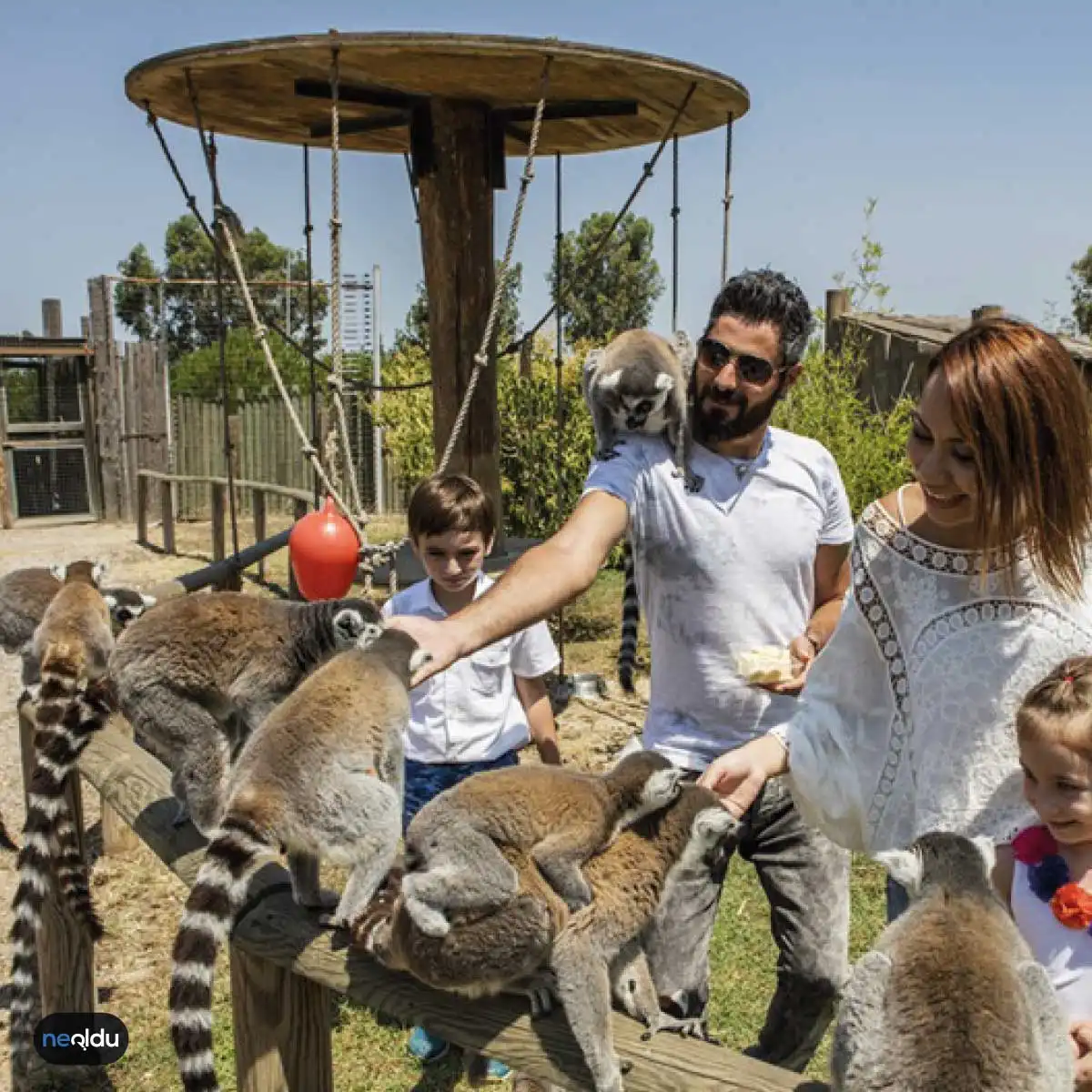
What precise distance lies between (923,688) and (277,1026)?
4.33 ft

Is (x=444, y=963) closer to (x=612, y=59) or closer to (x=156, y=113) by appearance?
(x=612, y=59)

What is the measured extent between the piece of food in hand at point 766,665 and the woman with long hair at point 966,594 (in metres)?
0.50

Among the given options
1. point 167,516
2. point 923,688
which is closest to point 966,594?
point 923,688

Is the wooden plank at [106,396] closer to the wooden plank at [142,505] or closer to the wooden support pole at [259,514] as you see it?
the wooden plank at [142,505]

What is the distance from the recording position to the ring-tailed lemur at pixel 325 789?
182 cm

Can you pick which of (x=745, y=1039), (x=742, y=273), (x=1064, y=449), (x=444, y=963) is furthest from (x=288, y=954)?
(x=745, y=1039)

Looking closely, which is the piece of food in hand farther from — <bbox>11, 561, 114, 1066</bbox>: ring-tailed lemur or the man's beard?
<bbox>11, 561, 114, 1066</bbox>: ring-tailed lemur

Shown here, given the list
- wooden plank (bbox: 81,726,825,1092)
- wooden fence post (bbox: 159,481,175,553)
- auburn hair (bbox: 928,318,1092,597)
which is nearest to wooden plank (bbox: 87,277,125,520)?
wooden fence post (bbox: 159,481,175,553)

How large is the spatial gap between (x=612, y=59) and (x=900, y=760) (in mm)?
3131

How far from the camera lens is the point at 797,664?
2398 millimetres

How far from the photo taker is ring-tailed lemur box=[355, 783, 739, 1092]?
154 centimetres

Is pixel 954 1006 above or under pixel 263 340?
under

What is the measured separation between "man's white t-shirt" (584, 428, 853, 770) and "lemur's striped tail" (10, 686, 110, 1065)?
1473 mm

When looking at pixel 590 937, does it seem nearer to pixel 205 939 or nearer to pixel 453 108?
pixel 205 939
